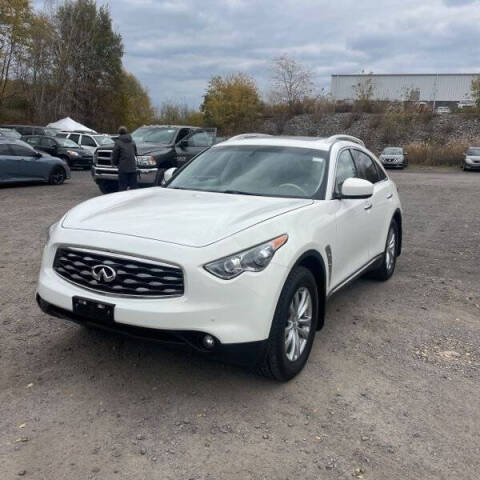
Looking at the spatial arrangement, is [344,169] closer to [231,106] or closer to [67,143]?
[67,143]

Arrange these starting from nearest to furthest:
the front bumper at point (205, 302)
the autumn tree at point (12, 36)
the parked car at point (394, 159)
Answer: the front bumper at point (205, 302)
the parked car at point (394, 159)
the autumn tree at point (12, 36)

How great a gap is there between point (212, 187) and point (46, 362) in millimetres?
2010

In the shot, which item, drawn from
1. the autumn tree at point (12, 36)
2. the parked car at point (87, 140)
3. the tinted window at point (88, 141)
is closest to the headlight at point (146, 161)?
the parked car at point (87, 140)

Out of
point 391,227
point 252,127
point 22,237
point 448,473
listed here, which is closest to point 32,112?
point 252,127

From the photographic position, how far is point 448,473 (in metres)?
2.71

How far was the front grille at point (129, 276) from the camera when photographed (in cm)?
310

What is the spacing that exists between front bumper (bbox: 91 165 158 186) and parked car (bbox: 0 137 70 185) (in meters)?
3.87

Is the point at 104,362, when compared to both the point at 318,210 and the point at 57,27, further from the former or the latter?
the point at 57,27

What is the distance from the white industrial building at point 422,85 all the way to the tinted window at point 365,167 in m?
49.5

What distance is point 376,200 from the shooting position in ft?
17.9

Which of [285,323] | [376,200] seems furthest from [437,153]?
[285,323]

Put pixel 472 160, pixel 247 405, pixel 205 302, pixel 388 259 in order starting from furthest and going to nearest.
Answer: pixel 472 160, pixel 388 259, pixel 247 405, pixel 205 302

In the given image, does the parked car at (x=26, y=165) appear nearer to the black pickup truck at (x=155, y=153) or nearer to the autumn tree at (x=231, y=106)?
the black pickup truck at (x=155, y=153)

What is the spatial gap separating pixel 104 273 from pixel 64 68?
49.2m
